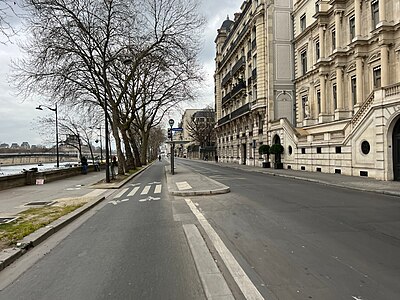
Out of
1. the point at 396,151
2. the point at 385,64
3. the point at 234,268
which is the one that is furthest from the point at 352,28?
the point at 234,268

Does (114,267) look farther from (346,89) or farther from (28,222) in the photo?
(346,89)

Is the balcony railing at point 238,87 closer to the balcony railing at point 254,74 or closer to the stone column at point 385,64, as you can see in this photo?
the balcony railing at point 254,74

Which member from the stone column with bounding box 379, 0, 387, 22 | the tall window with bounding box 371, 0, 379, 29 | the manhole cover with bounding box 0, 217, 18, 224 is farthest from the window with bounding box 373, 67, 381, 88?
the manhole cover with bounding box 0, 217, 18, 224

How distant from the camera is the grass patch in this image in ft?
24.4

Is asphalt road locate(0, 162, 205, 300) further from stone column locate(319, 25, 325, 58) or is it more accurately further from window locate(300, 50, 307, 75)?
window locate(300, 50, 307, 75)

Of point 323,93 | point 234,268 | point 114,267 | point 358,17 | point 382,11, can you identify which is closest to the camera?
point 234,268

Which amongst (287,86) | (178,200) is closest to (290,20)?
(287,86)

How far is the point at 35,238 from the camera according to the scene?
7.44 meters

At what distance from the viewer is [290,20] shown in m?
42.9

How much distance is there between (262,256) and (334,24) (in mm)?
31100

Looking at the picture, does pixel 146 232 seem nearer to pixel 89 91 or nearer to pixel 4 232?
pixel 4 232

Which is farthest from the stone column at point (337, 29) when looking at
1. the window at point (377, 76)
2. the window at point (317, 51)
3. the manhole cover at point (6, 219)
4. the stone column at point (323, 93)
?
the manhole cover at point (6, 219)

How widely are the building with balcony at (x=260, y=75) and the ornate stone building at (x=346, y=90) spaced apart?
1498 mm

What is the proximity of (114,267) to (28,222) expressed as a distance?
185 inches
